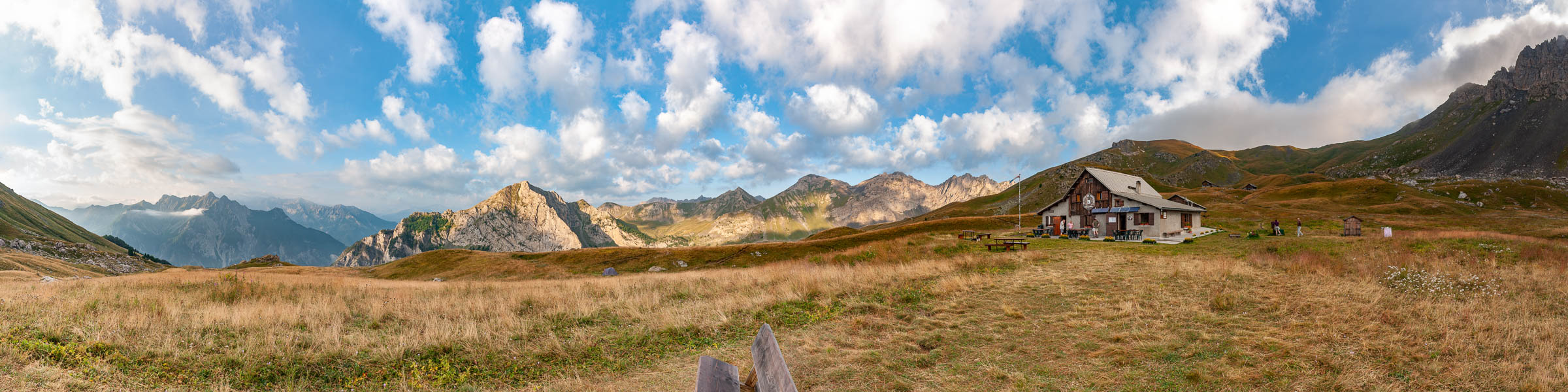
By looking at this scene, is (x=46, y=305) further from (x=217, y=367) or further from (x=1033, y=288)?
(x=1033, y=288)

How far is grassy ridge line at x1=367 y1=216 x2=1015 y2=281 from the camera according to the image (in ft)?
161

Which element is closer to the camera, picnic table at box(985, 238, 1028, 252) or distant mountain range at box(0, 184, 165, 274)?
picnic table at box(985, 238, 1028, 252)

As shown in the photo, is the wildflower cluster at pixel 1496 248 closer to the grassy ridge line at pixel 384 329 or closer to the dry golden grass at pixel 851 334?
the dry golden grass at pixel 851 334

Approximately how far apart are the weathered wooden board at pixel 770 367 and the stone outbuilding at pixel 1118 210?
148 ft

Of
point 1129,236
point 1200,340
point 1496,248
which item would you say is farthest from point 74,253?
point 1496,248

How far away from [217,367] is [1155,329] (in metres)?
15.2

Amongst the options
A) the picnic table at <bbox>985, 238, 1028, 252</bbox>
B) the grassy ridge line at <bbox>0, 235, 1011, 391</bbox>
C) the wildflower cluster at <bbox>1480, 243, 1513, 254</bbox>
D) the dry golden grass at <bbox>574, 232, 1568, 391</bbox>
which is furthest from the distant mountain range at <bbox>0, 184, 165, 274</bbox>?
the wildflower cluster at <bbox>1480, 243, 1513, 254</bbox>

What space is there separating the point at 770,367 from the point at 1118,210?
47199mm

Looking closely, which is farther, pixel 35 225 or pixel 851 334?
pixel 35 225

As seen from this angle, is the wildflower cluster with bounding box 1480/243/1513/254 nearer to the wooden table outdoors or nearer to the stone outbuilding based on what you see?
the wooden table outdoors

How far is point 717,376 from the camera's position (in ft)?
14.6

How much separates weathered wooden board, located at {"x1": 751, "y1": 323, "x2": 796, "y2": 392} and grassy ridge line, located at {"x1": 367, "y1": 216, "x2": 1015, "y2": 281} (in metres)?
39.6

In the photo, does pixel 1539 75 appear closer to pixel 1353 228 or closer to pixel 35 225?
pixel 1353 228

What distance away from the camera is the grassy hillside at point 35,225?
9750 cm
